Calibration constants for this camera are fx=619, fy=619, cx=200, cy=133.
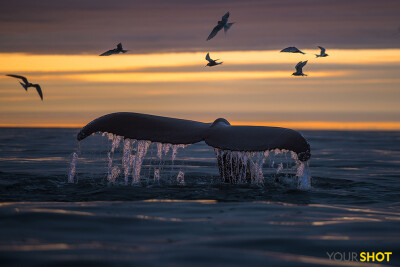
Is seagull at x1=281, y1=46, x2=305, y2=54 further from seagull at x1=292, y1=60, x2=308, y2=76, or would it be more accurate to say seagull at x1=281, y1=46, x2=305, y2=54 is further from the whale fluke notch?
the whale fluke notch

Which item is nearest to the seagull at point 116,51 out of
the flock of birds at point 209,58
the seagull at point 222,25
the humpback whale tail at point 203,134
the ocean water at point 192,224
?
the flock of birds at point 209,58

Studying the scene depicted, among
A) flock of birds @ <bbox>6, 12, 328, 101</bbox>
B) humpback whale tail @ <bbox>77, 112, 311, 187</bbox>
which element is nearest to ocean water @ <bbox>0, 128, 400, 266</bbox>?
humpback whale tail @ <bbox>77, 112, 311, 187</bbox>

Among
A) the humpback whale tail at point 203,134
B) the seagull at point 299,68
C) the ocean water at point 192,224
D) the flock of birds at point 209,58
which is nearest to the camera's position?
the ocean water at point 192,224

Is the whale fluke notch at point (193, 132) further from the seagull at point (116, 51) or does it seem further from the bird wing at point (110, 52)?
the seagull at point (116, 51)

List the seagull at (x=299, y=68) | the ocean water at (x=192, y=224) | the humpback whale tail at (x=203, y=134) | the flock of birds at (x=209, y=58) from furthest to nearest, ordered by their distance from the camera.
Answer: the seagull at (x=299, y=68), the flock of birds at (x=209, y=58), the humpback whale tail at (x=203, y=134), the ocean water at (x=192, y=224)

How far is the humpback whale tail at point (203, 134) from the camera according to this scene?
26.8 feet

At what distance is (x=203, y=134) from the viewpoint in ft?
28.6

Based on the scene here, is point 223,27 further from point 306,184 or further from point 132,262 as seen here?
point 132,262

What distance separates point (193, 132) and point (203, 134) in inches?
6.8

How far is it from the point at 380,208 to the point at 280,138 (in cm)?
178

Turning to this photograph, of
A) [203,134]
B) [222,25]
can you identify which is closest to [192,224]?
[203,134]

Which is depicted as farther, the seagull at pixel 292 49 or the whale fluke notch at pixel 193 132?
the seagull at pixel 292 49

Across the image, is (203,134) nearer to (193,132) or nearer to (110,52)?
(193,132)

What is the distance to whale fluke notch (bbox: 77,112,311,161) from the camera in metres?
8.26
